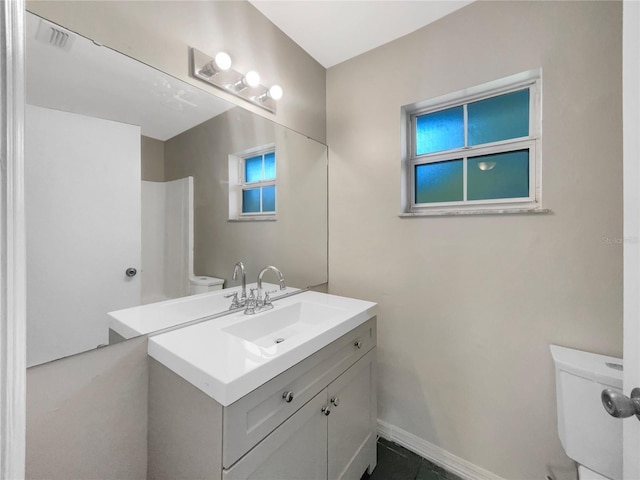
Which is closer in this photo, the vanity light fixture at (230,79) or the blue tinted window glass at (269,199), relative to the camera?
the vanity light fixture at (230,79)

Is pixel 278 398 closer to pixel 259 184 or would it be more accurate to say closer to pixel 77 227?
pixel 77 227

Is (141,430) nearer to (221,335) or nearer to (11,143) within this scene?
(221,335)

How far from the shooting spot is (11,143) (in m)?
0.34

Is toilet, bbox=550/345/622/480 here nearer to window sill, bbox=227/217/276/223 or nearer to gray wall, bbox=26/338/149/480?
window sill, bbox=227/217/276/223

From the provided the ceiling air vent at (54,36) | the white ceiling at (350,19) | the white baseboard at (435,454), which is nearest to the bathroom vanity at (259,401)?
the white baseboard at (435,454)

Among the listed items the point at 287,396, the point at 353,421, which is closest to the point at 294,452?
the point at 287,396

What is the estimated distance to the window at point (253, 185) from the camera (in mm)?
1340

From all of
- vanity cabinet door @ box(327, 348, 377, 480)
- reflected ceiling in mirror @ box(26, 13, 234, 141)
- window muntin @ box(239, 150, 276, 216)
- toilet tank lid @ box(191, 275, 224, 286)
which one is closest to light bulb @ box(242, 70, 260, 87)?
reflected ceiling in mirror @ box(26, 13, 234, 141)

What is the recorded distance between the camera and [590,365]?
103 cm

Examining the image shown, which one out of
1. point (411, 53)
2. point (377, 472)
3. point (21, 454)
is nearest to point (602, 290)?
point (377, 472)

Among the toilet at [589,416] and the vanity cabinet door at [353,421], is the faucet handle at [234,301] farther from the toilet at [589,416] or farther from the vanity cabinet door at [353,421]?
the toilet at [589,416]

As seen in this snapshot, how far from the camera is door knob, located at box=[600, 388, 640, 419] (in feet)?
1.88

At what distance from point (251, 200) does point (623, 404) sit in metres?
1.47

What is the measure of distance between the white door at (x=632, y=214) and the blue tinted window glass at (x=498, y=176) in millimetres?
753
